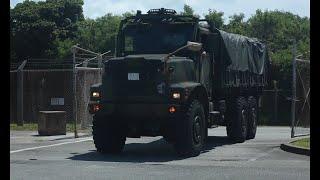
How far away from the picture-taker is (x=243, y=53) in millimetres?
18391

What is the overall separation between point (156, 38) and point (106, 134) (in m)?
2.70

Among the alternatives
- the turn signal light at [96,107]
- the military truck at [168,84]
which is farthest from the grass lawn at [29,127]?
the turn signal light at [96,107]

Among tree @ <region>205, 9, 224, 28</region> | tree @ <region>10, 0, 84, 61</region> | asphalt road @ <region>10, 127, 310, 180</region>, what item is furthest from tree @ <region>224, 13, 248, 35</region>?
asphalt road @ <region>10, 127, 310, 180</region>

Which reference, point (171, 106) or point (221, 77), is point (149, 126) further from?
point (221, 77)

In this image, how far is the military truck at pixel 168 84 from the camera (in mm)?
14055

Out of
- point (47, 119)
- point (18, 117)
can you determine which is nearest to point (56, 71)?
point (18, 117)

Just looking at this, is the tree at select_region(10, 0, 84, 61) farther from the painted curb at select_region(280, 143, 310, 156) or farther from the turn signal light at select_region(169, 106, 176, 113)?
the turn signal light at select_region(169, 106, 176, 113)

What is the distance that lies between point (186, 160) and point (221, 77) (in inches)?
134

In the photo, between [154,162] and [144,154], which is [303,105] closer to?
[144,154]

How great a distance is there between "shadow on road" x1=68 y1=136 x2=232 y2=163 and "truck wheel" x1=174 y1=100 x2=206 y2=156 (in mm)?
310

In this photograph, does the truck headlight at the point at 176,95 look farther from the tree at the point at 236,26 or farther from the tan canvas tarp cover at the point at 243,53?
the tree at the point at 236,26

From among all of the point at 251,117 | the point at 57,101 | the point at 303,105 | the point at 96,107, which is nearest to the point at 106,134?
the point at 96,107

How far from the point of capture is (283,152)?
15.3 meters

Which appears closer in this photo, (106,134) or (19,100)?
(106,134)
